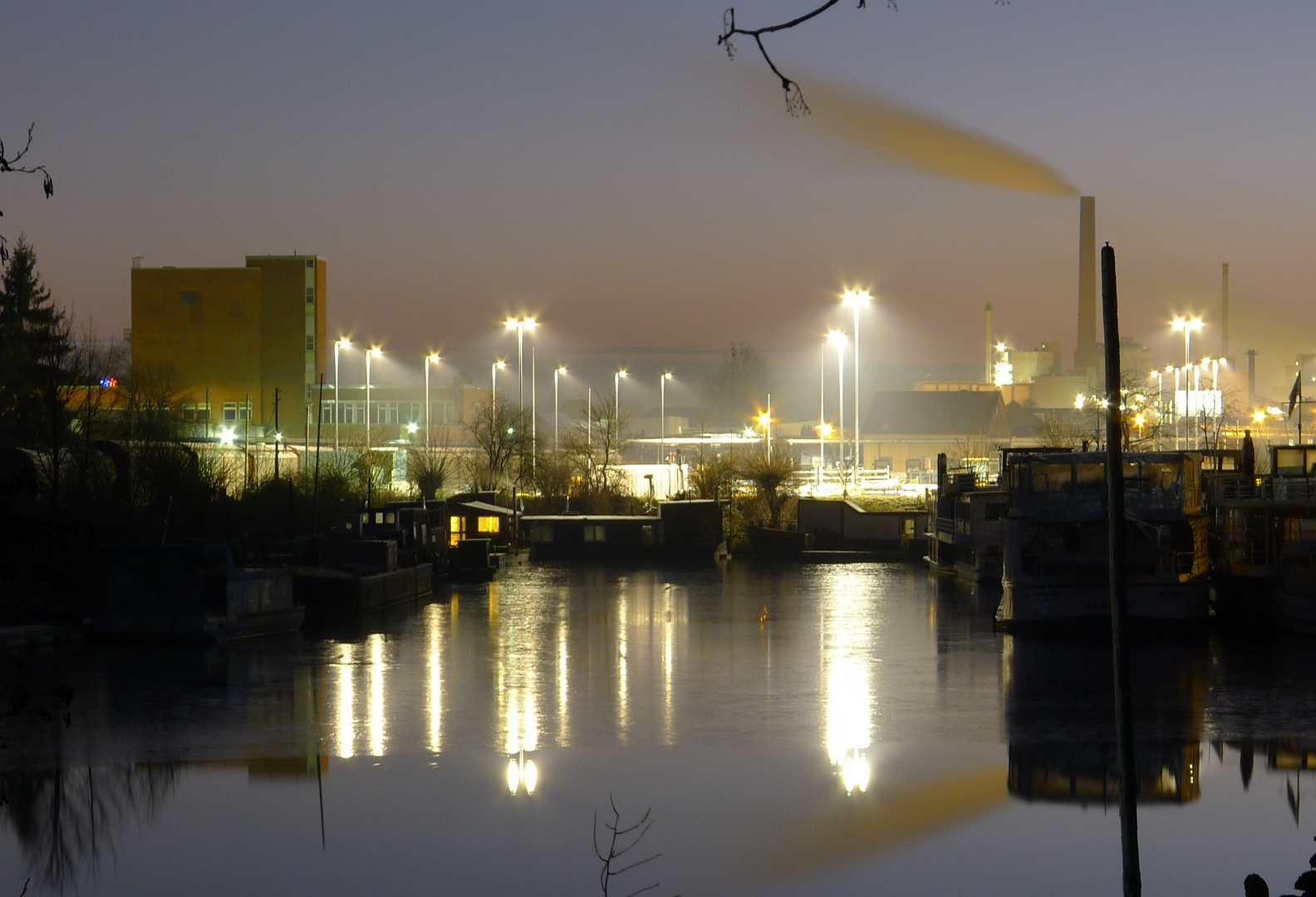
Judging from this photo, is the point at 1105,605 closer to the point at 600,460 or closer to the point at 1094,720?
the point at 1094,720

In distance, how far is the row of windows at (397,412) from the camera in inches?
4446

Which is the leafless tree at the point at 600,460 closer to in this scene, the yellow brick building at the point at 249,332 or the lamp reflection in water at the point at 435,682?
the yellow brick building at the point at 249,332

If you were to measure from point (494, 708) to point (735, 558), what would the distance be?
3807 cm

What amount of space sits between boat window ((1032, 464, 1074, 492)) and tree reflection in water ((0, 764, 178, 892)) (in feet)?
68.0

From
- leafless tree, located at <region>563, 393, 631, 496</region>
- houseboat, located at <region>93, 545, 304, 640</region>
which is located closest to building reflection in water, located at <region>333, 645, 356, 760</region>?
houseboat, located at <region>93, 545, 304, 640</region>

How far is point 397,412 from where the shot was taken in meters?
114

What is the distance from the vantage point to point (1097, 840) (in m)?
16.1

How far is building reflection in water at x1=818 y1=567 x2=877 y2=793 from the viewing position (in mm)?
19750

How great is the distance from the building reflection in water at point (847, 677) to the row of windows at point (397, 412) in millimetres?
70114

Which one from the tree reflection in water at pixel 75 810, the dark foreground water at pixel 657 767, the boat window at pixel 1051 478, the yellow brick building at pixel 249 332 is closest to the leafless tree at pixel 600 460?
the yellow brick building at pixel 249 332

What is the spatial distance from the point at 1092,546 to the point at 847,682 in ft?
27.3

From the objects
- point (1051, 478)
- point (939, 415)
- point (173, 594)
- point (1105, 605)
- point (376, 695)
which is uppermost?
point (939, 415)

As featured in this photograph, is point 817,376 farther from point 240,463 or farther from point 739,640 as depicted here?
point 739,640

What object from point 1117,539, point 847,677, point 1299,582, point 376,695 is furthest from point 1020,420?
point 1117,539
